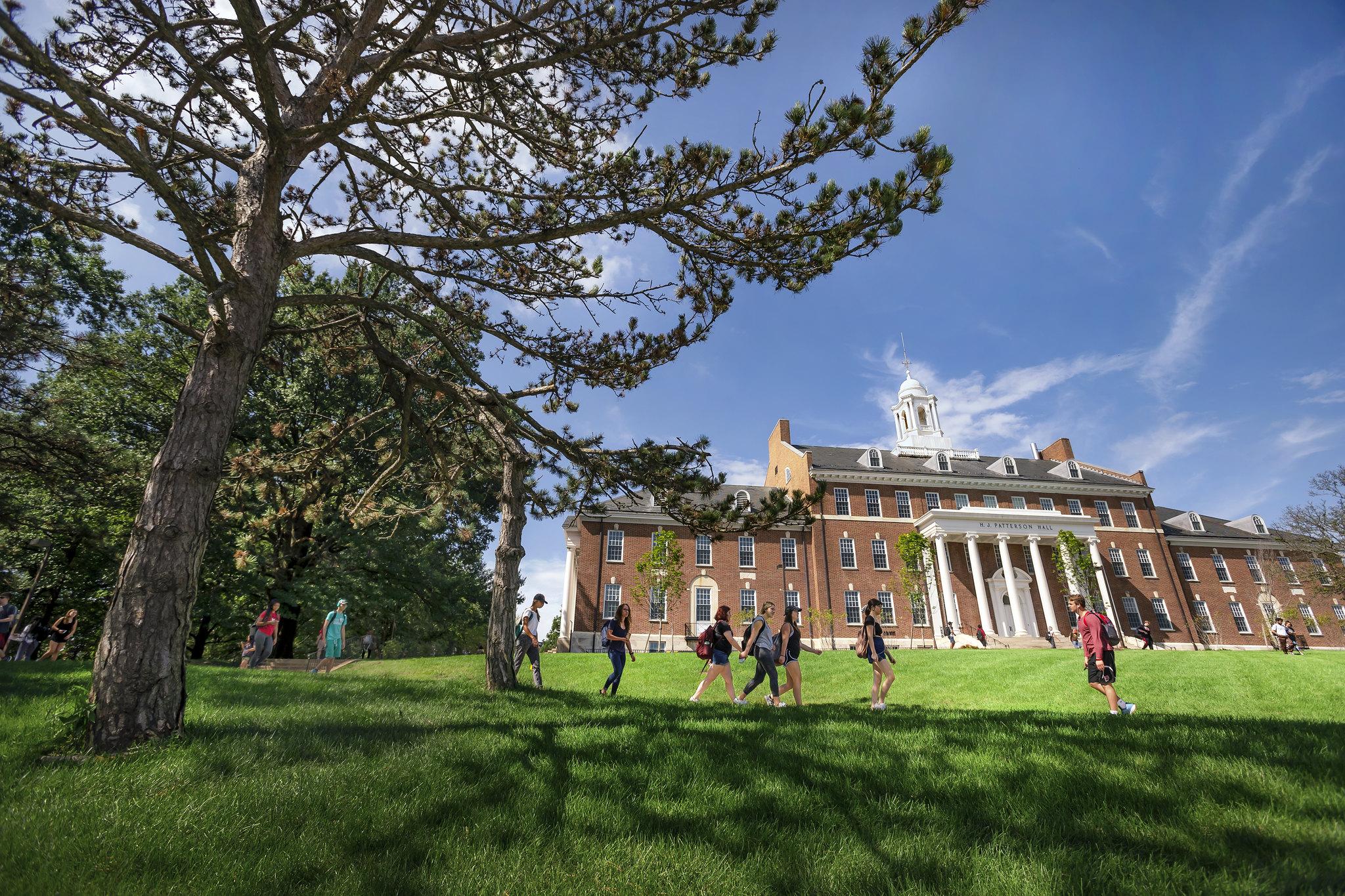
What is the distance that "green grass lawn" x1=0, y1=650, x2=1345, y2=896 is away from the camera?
2775mm

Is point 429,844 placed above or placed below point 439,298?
below

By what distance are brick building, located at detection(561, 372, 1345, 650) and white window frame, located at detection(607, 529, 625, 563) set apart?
9cm

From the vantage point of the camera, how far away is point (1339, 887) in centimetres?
260

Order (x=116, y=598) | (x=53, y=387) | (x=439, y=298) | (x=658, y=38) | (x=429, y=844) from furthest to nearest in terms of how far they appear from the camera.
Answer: (x=53, y=387), (x=439, y=298), (x=658, y=38), (x=116, y=598), (x=429, y=844)

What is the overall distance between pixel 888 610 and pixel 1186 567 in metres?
23.0

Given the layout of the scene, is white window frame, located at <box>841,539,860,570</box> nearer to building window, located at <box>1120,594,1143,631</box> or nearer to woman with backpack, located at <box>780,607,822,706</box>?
building window, located at <box>1120,594,1143,631</box>

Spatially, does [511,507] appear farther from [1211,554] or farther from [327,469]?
[1211,554]

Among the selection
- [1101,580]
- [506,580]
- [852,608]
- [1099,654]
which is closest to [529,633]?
[506,580]

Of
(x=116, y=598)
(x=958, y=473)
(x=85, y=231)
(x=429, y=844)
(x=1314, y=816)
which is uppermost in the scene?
(x=958, y=473)

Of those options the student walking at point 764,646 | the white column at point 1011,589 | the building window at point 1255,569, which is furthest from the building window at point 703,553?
the building window at point 1255,569

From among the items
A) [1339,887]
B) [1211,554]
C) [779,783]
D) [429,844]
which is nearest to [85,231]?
[429,844]

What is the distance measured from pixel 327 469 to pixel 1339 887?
10.7 m

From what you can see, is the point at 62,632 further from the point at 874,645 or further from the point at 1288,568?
the point at 1288,568

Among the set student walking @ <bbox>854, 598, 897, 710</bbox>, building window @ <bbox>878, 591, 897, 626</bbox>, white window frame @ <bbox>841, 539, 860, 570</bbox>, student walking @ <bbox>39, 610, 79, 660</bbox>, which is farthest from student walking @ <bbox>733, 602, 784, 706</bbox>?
white window frame @ <bbox>841, 539, 860, 570</bbox>
